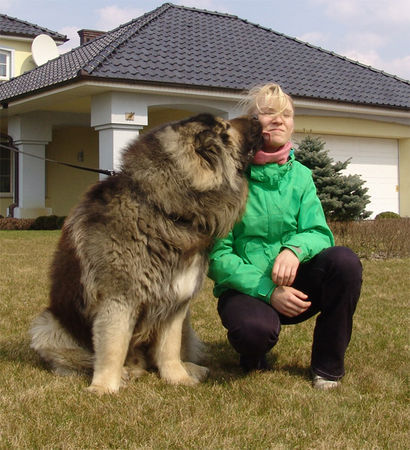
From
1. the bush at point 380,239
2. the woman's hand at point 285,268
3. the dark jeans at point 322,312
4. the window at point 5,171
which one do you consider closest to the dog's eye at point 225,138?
the woman's hand at point 285,268

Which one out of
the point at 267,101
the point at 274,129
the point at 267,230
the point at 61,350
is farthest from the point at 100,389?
the point at 267,101

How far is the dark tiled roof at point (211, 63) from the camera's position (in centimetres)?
1464

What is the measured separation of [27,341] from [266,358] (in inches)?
77.7

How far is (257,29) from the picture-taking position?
19.8m

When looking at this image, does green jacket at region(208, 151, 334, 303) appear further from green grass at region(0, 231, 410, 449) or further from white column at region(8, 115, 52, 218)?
white column at region(8, 115, 52, 218)

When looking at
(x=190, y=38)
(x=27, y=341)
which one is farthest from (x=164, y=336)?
(x=190, y=38)

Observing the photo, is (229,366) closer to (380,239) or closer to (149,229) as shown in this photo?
(149,229)

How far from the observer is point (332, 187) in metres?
11.9

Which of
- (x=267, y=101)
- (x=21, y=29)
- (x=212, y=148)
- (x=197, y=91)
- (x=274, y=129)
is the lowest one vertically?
(x=212, y=148)

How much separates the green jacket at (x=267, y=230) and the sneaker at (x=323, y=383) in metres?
0.59

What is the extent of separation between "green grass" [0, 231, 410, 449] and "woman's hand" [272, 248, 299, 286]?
0.67 meters

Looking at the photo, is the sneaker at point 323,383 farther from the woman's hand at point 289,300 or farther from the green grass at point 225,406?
the woman's hand at point 289,300

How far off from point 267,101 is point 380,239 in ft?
25.4

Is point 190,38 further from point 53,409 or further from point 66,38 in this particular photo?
point 53,409
